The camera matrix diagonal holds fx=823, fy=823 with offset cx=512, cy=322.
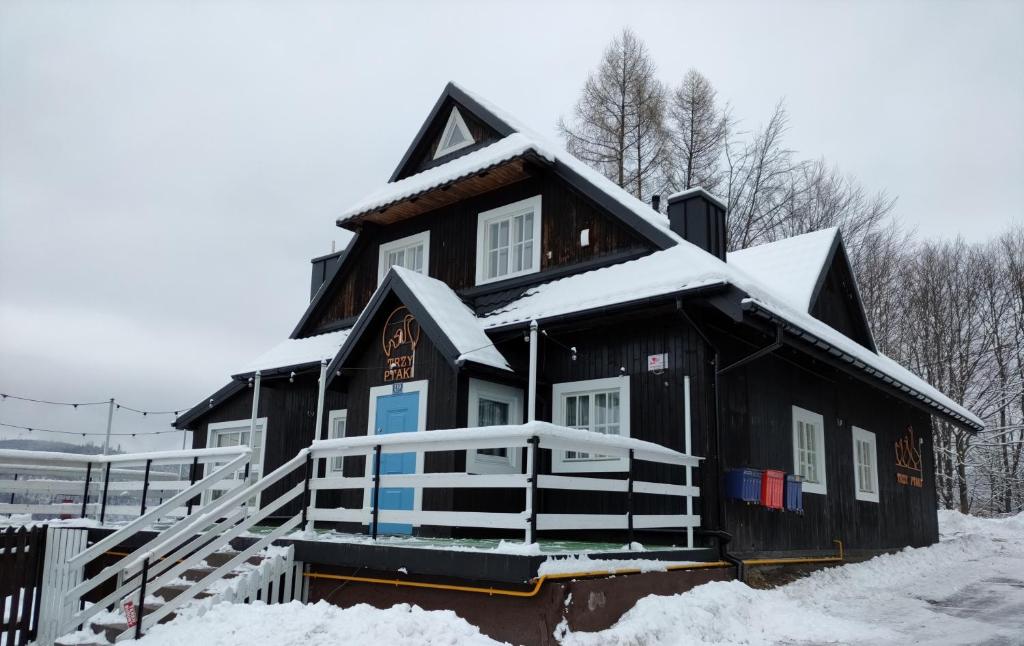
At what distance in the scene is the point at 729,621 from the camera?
792 cm

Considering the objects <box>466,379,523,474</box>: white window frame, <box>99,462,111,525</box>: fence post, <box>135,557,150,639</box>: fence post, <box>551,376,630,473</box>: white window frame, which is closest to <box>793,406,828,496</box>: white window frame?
<box>551,376,630,473</box>: white window frame

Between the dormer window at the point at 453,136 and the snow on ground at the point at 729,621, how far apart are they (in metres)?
8.92

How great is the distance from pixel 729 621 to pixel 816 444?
18.8 feet

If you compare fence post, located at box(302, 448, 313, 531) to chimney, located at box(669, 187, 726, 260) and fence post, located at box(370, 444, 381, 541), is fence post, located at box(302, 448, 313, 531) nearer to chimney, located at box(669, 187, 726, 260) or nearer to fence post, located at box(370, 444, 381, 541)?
fence post, located at box(370, 444, 381, 541)

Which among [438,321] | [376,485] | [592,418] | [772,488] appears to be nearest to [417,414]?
[438,321]

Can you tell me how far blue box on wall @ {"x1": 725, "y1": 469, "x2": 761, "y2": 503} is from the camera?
986cm

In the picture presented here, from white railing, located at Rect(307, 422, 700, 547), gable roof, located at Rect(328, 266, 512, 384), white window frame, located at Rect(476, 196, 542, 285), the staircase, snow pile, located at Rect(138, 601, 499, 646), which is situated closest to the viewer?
snow pile, located at Rect(138, 601, 499, 646)

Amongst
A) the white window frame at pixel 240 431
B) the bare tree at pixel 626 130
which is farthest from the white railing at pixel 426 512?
the bare tree at pixel 626 130

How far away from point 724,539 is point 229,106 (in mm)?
15042

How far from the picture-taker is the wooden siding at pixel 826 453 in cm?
1056

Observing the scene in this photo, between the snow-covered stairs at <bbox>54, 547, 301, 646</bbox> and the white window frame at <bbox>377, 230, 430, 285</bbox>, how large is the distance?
21.4ft

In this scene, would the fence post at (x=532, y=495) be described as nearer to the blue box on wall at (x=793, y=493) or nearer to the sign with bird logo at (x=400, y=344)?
the sign with bird logo at (x=400, y=344)

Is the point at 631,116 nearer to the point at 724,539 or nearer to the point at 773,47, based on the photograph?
the point at 773,47

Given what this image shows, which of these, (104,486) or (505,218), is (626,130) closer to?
(505,218)
